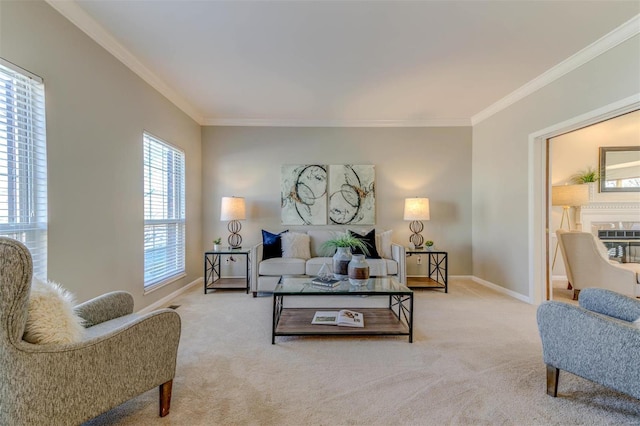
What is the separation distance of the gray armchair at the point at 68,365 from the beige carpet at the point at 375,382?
1.06 feet

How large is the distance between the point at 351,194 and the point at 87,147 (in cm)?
328

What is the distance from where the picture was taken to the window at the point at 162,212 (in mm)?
3174

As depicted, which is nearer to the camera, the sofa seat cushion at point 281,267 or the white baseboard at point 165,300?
the white baseboard at point 165,300

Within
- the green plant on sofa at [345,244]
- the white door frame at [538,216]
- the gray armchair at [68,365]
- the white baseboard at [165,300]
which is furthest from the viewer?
the white door frame at [538,216]

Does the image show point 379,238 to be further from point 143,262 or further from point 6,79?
point 6,79

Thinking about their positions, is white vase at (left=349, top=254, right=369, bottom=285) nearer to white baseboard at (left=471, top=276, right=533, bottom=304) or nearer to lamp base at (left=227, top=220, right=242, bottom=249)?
white baseboard at (left=471, top=276, right=533, bottom=304)

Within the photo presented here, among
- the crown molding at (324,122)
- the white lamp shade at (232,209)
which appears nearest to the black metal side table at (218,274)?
the white lamp shade at (232,209)

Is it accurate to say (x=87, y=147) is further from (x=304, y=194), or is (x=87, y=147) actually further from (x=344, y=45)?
(x=304, y=194)

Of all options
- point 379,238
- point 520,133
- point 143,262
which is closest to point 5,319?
point 143,262

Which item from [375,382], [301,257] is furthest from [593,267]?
[301,257]

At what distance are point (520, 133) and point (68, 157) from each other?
4.65 meters

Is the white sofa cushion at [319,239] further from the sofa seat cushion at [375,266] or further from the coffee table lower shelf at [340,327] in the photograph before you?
the coffee table lower shelf at [340,327]

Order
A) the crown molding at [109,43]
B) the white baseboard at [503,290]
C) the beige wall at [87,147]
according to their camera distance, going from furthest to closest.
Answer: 1. the white baseboard at [503,290]
2. the crown molding at [109,43]
3. the beige wall at [87,147]

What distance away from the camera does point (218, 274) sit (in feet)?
14.5
